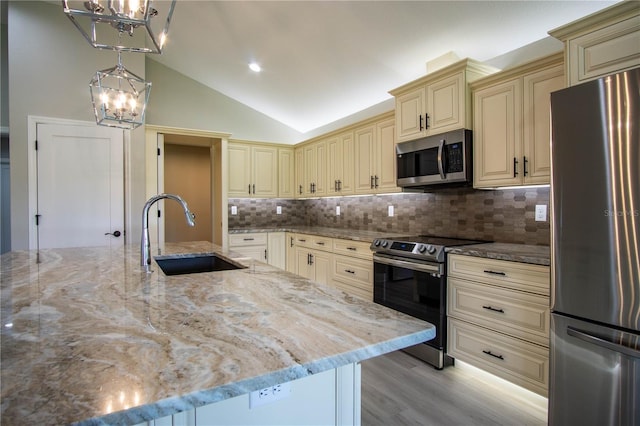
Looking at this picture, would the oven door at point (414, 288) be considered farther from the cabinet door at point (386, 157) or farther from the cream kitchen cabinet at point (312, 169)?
the cream kitchen cabinet at point (312, 169)

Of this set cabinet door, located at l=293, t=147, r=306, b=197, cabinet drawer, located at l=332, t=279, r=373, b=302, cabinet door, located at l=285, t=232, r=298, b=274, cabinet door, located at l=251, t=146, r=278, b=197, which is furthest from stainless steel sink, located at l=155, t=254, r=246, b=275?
cabinet door, located at l=293, t=147, r=306, b=197

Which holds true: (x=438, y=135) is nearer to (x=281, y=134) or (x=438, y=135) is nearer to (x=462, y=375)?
(x=462, y=375)

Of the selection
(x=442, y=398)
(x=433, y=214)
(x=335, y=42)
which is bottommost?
(x=442, y=398)

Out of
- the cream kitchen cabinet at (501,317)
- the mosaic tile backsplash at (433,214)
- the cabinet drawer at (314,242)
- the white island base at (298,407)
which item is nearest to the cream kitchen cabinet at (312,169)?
the mosaic tile backsplash at (433,214)

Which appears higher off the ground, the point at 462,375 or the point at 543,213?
the point at 543,213

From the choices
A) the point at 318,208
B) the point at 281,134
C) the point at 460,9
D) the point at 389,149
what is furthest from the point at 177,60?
the point at 460,9

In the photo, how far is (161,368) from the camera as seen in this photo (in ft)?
1.97

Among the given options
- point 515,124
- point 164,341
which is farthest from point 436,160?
point 164,341

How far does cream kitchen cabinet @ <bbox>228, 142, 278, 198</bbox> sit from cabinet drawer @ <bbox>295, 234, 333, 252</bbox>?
3.27ft

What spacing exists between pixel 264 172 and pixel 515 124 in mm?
3502

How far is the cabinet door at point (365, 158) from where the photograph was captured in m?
3.65

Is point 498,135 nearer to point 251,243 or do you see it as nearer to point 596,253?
point 596,253

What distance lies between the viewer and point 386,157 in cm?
346

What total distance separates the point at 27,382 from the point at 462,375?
2.52m
